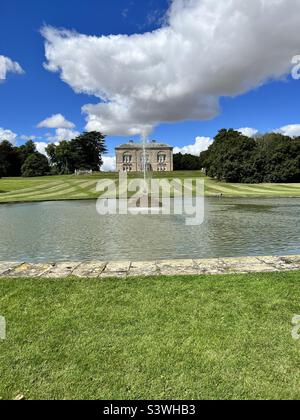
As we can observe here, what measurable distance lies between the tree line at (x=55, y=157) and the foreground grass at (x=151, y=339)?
8519 centimetres

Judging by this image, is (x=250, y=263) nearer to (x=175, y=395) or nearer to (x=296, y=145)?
(x=175, y=395)

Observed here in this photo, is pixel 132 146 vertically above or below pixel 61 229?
above

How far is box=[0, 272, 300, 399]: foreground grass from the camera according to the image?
2629 mm

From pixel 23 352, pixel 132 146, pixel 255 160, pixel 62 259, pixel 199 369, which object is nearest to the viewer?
pixel 199 369

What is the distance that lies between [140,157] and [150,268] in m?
106

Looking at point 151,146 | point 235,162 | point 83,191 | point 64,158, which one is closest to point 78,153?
point 64,158

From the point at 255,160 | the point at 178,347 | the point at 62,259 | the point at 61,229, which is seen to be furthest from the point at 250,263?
the point at 255,160

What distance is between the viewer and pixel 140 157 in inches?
4323

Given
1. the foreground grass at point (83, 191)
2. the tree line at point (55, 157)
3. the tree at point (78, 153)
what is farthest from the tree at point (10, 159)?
the foreground grass at point (83, 191)

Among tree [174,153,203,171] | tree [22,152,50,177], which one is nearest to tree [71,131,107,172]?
tree [22,152,50,177]

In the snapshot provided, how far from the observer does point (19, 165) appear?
93.6 metres

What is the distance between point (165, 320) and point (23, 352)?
140 centimetres

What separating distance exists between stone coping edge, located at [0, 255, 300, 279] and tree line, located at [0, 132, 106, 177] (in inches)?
3288

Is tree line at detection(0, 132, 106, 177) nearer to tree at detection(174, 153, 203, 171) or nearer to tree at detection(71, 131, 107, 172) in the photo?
tree at detection(71, 131, 107, 172)
